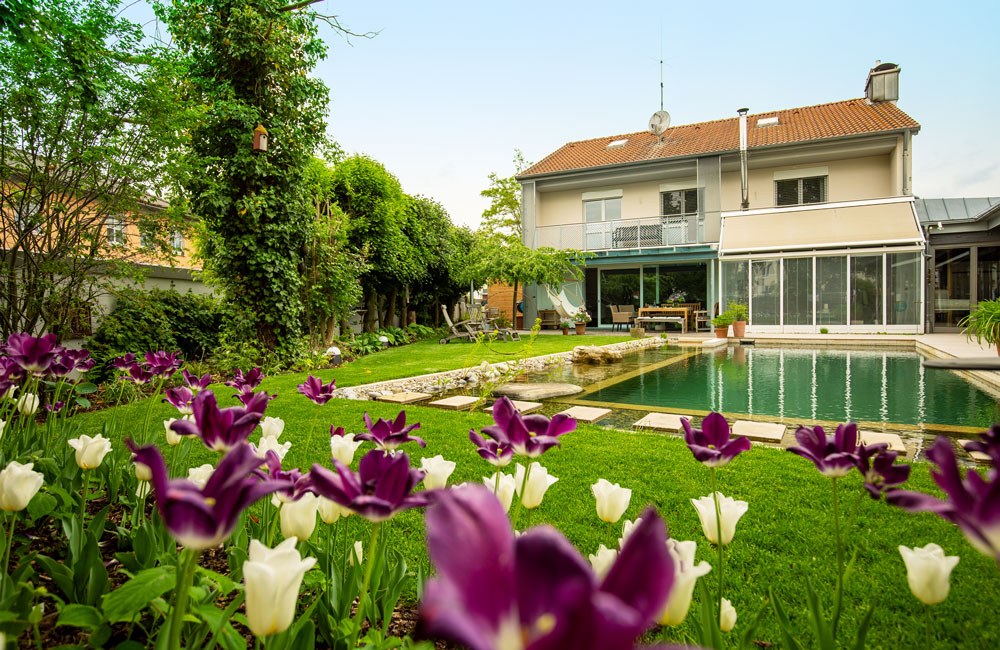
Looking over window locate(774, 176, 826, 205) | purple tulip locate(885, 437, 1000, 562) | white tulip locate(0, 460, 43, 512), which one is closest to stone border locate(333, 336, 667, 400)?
white tulip locate(0, 460, 43, 512)

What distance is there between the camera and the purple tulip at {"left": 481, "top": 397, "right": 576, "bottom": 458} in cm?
95

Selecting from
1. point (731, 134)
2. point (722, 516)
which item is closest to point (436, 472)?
point (722, 516)

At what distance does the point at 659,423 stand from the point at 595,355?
4.90 meters

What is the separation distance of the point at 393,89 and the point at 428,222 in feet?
12.1

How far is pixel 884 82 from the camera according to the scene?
15.7m

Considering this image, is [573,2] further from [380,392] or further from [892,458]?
[892,458]

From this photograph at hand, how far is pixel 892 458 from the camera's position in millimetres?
900

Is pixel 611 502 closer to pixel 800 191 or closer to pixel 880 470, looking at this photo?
pixel 880 470

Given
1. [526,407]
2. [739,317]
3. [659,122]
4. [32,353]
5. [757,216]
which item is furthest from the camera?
[659,122]

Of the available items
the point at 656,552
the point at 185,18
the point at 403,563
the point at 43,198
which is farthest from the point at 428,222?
the point at 656,552

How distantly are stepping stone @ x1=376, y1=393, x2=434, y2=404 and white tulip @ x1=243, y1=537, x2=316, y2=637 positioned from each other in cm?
437

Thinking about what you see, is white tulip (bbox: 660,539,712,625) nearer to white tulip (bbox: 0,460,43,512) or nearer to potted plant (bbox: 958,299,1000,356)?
white tulip (bbox: 0,460,43,512)

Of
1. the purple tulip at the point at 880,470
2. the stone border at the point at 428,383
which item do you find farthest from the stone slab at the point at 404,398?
the purple tulip at the point at 880,470

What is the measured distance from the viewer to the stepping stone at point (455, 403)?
→ 487 cm
